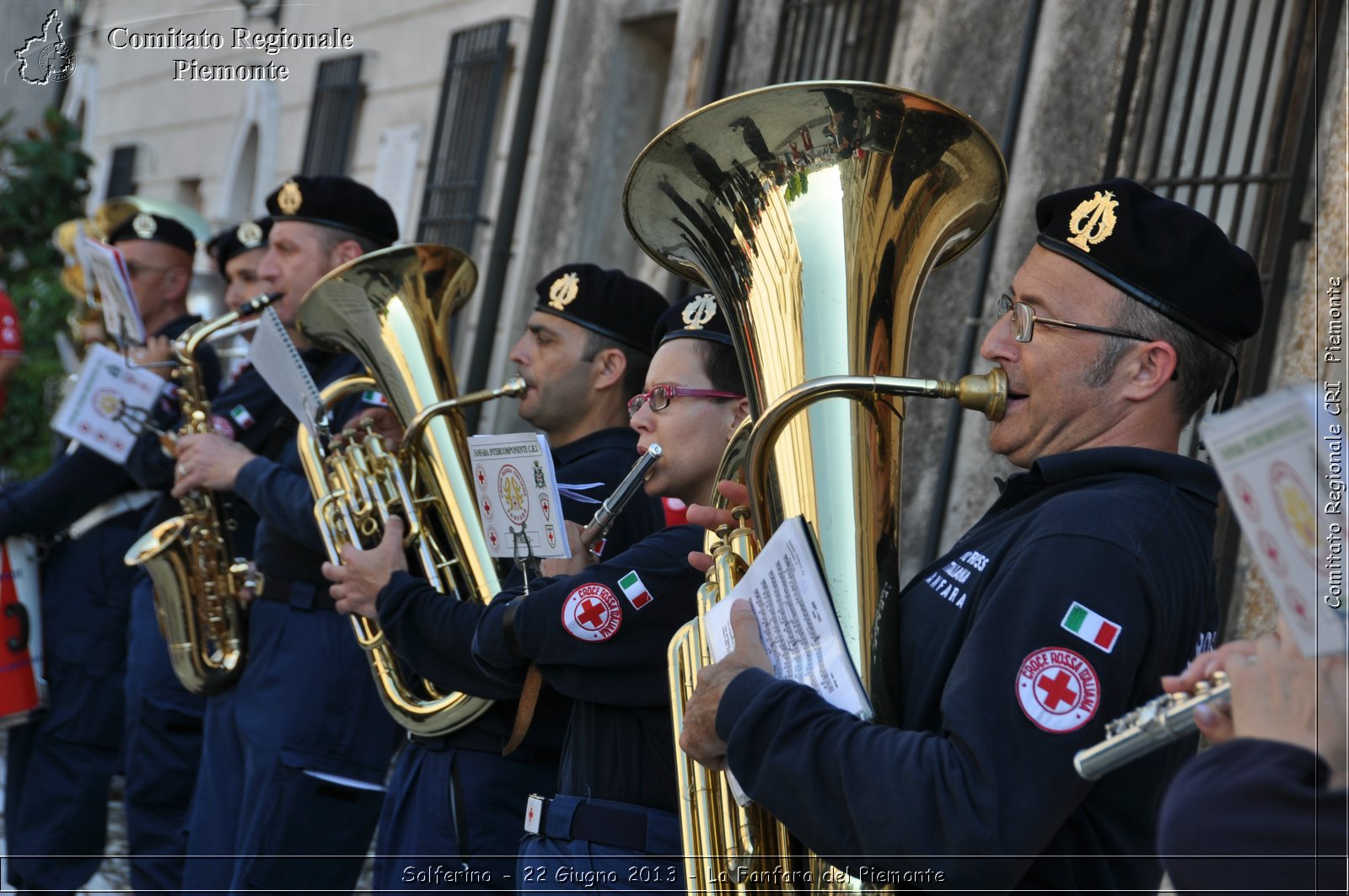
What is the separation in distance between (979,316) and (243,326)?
8.67 ft

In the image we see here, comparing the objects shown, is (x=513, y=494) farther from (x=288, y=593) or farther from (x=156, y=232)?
(x=156, y=232)

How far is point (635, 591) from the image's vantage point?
2.83m

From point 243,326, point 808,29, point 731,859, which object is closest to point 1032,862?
point 731,859

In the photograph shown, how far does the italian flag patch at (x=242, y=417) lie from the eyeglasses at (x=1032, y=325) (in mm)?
3091

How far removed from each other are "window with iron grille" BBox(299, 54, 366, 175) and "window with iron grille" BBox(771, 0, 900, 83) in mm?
4433

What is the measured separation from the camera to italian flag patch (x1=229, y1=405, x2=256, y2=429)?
4715 millimetres

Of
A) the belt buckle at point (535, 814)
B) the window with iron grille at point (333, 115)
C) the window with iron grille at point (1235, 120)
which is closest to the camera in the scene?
the belt buckle at point (535, 814)

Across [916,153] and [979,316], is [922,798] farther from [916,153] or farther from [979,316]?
[979,316]

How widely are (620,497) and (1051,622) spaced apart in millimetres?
1270

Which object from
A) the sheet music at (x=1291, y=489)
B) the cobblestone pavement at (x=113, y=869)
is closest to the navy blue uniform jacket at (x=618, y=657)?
the sheet music at (x=1291, y=489)

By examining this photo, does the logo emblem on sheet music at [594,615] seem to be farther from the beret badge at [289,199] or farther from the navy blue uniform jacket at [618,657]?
the beret badge at [289,199]

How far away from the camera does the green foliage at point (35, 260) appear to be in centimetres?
1002

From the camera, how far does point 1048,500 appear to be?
202 cm

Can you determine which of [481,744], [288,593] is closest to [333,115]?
[288,593]
